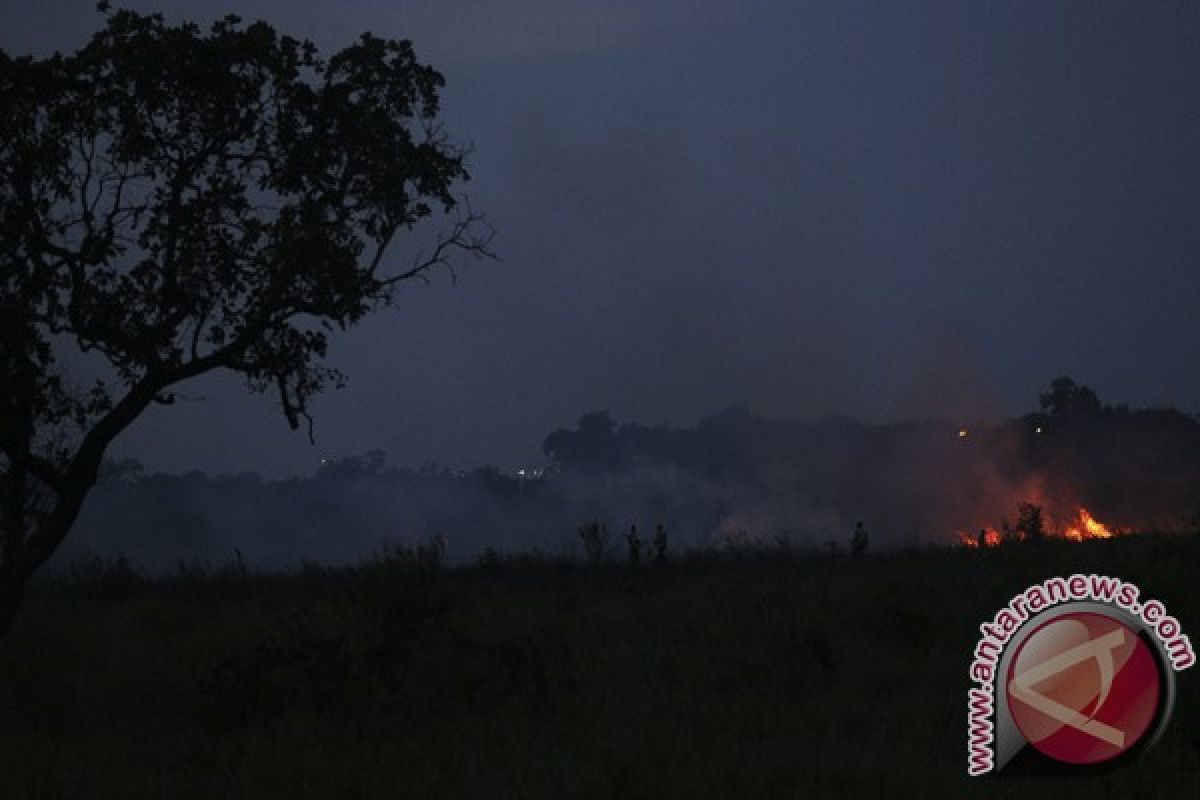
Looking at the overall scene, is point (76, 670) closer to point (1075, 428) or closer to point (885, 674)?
point (885, 674)

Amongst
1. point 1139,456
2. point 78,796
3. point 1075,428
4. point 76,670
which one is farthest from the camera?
point 1075,428

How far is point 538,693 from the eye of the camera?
12.6 m

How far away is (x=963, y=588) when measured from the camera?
18.4 meters

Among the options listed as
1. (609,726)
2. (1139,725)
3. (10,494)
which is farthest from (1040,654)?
(10,494)

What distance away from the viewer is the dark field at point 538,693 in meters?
8.85

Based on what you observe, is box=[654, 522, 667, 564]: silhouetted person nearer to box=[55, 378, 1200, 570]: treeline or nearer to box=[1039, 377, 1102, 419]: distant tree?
box=[55, 378, 1200, 570]: treeline

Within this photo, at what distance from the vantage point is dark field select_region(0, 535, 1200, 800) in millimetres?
8852

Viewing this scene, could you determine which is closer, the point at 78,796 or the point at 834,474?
the point at 78,796

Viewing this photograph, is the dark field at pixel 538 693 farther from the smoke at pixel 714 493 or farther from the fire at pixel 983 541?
the smoke at pixel 714 493

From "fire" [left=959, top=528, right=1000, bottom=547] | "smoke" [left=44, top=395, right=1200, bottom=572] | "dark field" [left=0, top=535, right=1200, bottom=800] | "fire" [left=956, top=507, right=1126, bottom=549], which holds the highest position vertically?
"smoke" [left=44, top=395, right=1200, bottom=572]

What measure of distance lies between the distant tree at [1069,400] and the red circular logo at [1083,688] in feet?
272

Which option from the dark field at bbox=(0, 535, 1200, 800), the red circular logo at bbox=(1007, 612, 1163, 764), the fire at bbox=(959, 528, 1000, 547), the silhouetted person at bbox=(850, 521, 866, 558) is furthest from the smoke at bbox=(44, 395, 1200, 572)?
the red circular logo at bbox=(1007, 612, 1163, 764)

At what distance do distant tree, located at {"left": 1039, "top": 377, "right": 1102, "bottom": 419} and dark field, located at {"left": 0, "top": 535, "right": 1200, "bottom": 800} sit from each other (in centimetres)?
7217

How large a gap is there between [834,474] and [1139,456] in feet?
87.8
